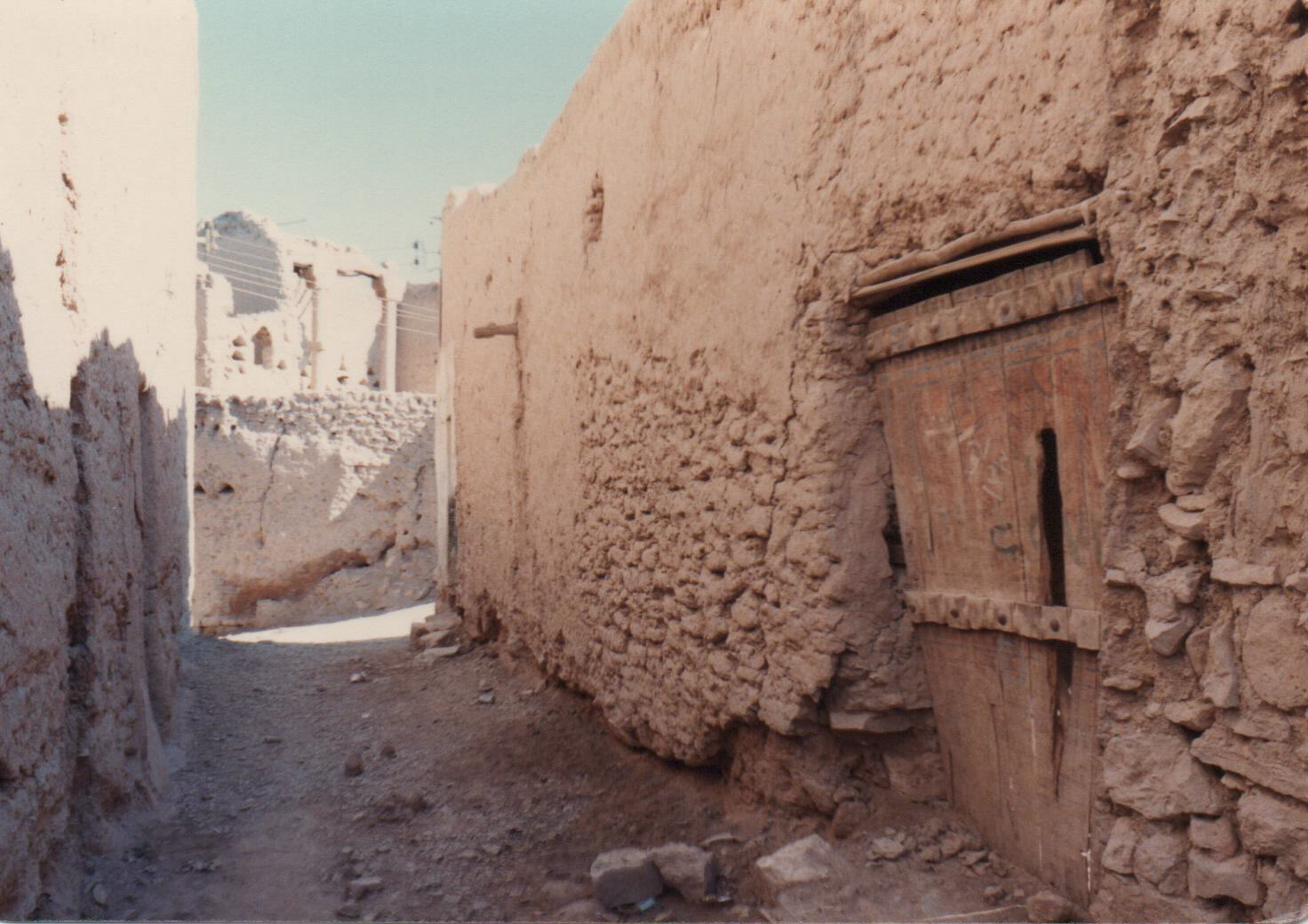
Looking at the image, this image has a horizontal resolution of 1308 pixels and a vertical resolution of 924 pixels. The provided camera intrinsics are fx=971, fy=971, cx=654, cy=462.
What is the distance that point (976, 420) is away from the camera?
2.53 meters

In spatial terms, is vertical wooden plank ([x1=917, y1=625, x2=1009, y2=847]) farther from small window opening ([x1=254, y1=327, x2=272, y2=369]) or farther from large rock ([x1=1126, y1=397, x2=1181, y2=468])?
small window opening ([x1=254, y1=327, x2=272, y2=369])

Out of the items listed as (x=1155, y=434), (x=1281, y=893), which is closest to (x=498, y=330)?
(x=1155, y=434)

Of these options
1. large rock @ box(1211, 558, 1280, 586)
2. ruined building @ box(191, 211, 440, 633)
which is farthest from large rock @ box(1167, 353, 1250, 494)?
ruined building @ box(191, 211, 440, 633)

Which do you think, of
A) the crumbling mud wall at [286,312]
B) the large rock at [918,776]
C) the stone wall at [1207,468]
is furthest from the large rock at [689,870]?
the crumbling mud wall at [286,312]

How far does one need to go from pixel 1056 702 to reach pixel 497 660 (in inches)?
173

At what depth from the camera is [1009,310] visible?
7.79 ft

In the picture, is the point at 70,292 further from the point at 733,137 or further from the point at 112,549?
the point at 733,137

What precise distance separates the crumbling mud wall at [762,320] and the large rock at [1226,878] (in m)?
0.98

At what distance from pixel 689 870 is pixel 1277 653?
1.88 m

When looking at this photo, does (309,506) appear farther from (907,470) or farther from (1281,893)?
(1281,893)

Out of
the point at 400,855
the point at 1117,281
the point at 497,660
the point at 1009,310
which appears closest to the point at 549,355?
the point at 497,660

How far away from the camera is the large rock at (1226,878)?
69.8 inches

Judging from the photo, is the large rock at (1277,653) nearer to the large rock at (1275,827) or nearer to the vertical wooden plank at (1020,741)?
the large rock at (1275,827)

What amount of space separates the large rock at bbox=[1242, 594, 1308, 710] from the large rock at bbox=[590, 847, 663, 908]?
1936 millimetres
